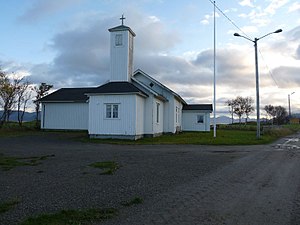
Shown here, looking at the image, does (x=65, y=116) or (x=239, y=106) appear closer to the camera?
(x=65, y=116)

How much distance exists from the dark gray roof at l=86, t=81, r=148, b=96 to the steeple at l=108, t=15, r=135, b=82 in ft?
2.66

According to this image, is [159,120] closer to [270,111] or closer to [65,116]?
[65,116]

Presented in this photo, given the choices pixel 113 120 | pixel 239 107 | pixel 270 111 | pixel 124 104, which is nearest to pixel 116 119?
pixel 113 120

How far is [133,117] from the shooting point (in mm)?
24219

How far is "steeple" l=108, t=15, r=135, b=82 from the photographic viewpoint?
26875 millimetres

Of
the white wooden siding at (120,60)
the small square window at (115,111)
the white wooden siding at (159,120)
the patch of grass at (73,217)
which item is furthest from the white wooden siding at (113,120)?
the patch of grass at (73,217)

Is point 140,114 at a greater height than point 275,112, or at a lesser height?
lesser

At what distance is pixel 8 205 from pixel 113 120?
733 inches

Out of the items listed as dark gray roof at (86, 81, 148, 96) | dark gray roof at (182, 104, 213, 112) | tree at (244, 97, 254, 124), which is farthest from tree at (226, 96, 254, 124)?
dark gray roof at (86, 81, 148, 96)

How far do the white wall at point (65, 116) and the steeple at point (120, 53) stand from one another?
983 centimetres

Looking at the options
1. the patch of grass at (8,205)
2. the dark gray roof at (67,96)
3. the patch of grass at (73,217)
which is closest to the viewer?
the patch of grass at (73,217)

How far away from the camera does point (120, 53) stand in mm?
27031

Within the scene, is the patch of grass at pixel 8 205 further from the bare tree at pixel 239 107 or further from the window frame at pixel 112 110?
the bare tree at pixel 239 107

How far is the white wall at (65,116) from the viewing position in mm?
35656
